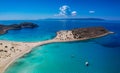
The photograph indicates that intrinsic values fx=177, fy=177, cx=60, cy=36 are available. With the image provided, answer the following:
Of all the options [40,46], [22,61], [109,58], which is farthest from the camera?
[40,46]

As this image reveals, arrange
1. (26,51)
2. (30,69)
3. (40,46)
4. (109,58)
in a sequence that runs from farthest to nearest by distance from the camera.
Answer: (40,46)
(26,51)
(109,58)
(30,69)

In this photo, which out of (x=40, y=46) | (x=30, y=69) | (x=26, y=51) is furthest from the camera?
(x=40, y=46)

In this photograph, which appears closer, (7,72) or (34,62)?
(7,72)

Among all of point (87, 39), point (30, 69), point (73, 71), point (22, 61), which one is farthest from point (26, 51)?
point (87, 39)

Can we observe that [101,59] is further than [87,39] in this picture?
No

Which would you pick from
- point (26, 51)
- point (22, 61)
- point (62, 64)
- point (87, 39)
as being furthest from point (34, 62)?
point (87, 39)

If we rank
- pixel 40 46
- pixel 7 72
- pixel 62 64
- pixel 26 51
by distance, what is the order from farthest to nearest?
pixel 40 46 → pixel 26 51 → pixel 62 64 → pixel 7 72

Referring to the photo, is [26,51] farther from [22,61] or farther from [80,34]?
[80,34]

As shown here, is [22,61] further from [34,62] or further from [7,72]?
[7,72]
